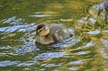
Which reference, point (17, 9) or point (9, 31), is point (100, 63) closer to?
point (9, 31)

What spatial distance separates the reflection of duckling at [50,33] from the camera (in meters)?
7.11

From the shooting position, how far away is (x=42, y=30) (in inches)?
279

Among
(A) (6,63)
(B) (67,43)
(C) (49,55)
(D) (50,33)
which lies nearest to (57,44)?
(B) (67,43)

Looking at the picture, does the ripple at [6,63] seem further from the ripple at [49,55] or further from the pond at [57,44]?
the ripple at [49,55]

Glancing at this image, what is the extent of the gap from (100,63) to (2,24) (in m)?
2.06

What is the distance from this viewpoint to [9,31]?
7355 millimetres

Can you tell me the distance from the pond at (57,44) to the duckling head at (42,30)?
0.41 ft

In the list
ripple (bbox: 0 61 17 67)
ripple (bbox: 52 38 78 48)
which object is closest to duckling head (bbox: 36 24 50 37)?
ripple (bbox: 52 38 78 48)

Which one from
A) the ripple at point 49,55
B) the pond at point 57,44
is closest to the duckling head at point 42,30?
the pond at point 57,44

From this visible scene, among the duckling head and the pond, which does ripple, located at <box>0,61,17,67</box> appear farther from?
the duckling head

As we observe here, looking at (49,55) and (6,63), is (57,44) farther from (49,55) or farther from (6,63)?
(6,63)

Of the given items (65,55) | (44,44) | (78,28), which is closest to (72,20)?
(78,28)

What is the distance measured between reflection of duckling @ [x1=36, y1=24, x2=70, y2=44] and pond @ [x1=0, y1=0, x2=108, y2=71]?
103 mm

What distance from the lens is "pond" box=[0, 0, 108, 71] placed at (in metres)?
6.21
